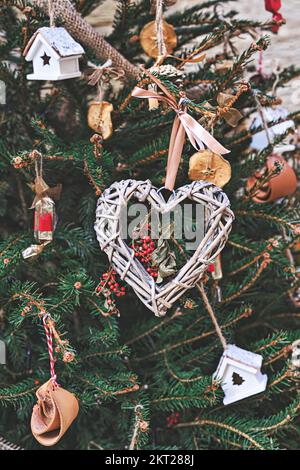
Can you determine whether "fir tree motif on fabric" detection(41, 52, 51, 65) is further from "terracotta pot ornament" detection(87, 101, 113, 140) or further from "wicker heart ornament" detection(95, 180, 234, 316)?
"wicker heart ornament" detection(95, 180, 234, 316)

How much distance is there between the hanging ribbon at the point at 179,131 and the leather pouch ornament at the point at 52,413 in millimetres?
301

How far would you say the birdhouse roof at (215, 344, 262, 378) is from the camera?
84cm

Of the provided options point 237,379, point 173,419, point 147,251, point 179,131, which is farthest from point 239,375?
point 179,131

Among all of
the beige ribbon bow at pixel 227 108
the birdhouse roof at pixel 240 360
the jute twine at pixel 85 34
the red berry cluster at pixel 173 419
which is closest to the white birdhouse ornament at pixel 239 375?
the birdhouse roof at pixel 240 360

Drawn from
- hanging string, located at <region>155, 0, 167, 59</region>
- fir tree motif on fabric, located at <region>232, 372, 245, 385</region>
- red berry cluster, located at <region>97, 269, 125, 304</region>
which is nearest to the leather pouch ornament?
red berry cluster, located at <region>97, 269, 125, 304</region>

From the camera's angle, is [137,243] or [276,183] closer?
[137,243]

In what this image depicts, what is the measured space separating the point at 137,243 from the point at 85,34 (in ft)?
1.04

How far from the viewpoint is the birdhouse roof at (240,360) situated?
838 mm

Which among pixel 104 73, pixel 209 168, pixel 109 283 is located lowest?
pixel 109 283

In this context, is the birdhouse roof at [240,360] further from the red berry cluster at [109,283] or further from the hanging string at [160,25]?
the hanging string at [160,25]

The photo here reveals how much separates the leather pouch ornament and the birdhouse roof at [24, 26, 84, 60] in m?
0.43

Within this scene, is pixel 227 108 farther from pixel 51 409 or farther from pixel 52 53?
pixel 51 409

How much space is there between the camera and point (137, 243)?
81 cm

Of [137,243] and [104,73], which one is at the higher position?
[104,73]
